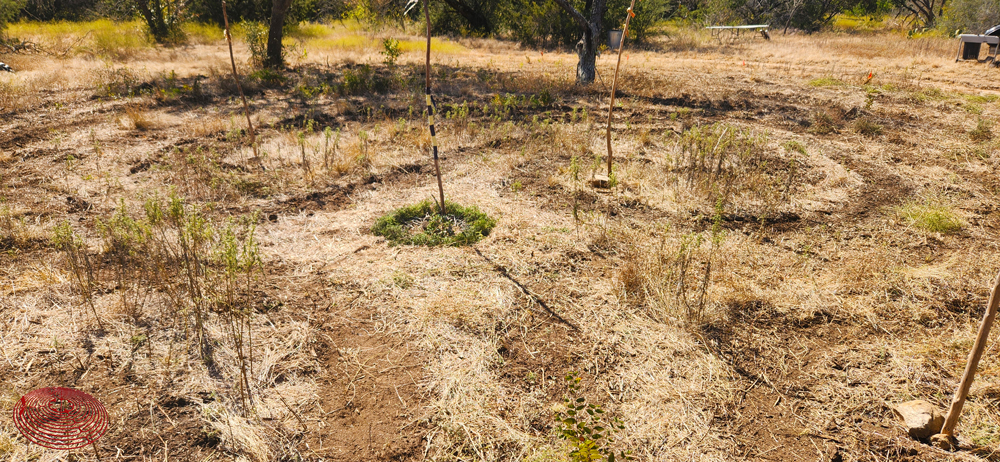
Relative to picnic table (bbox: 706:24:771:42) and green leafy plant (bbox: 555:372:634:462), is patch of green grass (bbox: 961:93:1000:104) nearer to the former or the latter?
green leafy plant (bbox: 555:372:634:462)

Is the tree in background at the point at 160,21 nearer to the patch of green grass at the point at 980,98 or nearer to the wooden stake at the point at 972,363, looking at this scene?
the wooden stake at the point at 972,363

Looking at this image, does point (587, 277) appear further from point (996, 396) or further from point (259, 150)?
point (259, 150)

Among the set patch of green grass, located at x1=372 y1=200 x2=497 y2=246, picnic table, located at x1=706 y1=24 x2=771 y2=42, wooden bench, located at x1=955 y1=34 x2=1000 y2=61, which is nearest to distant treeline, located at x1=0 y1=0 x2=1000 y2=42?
picnic table, located at x1=706 y1=24 x2=771 y2=42

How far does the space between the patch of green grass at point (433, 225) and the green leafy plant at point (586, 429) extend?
1978 millimetres

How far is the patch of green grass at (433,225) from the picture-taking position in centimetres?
463

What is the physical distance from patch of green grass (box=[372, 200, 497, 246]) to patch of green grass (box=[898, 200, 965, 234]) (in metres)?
4.19

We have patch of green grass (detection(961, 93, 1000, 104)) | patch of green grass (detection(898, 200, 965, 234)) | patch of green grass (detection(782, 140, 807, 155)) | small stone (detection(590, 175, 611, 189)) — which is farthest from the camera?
patch of green grass (detection(961, 93, 1000, 104))

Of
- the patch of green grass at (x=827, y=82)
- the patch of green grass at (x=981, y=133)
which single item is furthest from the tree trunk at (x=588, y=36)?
the patch of green grass at (x=981, y=133)

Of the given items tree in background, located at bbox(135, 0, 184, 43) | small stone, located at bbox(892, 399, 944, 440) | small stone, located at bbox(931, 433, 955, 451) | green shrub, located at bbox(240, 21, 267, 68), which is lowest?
small stone, located at bbox(931, 433, 955, 451)

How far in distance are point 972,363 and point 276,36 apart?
14638mm

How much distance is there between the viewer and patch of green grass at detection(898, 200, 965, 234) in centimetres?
489

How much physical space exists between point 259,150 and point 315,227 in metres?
2.67

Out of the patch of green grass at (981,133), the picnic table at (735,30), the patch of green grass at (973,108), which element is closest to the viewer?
the patch of green grass at (981,133)

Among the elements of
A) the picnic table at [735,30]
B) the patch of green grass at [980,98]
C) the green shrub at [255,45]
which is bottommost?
the patch of green grass at [980,98]
